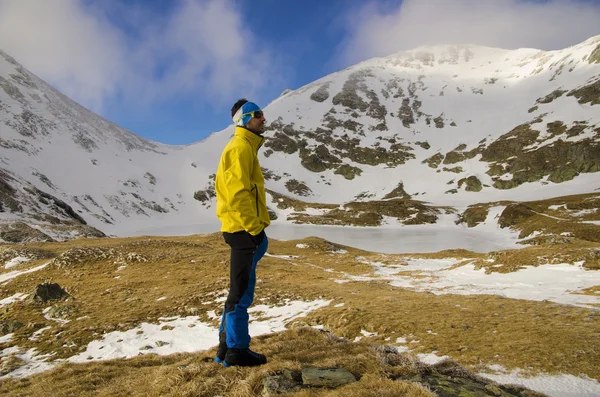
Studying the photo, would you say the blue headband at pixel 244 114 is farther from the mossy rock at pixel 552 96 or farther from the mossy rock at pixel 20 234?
the mossy rock at pixel 552 96

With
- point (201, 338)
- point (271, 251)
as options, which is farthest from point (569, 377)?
point (271, 251)

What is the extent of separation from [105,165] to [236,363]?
444 feet

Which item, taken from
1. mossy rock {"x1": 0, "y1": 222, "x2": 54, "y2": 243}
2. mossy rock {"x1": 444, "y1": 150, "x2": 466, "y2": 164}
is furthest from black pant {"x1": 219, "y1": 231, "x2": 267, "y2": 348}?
mossy rock {"x1": 444, "y1": 150, "x2": 466, "y2": 164}

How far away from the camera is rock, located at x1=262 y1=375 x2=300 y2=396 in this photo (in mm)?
4285

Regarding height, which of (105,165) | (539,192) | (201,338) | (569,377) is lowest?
(201,338)

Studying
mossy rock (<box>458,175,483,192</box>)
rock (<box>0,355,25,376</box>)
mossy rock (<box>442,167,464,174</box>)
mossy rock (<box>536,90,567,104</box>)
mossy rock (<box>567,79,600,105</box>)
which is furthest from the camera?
mossy rock (<box>536,90,567,104</box>)

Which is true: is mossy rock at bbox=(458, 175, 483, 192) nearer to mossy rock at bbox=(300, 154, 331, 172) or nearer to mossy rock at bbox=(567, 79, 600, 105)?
mossy rock at bbox=(300, 154, 331, 172)

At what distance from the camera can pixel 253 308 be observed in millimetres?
14766

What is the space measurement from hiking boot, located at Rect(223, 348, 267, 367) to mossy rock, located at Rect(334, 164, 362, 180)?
535ft

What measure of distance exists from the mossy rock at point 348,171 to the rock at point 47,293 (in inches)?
6099

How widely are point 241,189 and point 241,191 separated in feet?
0.10

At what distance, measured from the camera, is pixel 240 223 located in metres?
5.10

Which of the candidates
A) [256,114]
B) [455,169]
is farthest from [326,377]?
[455,169]

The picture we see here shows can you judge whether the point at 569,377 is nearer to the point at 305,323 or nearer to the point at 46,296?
the point at 305,323
